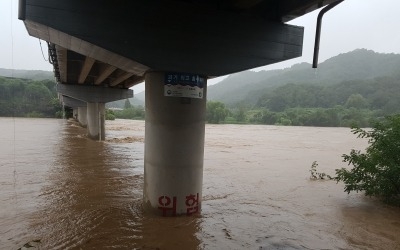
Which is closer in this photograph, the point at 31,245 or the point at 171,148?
the point at 31,245

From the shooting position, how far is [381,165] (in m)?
9.43

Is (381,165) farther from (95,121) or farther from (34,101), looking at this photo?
(34,101)

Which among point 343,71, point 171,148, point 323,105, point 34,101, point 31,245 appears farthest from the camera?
point 343,71

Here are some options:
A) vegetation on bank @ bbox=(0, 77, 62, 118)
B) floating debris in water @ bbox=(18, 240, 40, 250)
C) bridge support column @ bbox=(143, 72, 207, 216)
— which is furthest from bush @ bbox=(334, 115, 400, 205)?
vegetation on bank @ bbox=(0, 77, 62, 118)

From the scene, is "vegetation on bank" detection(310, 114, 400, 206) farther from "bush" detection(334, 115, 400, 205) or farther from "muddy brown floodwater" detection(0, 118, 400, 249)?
"muddy brown floodwater" detection(0, 118, 400, 249)

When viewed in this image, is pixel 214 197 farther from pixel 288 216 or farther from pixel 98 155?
pixel 98 155

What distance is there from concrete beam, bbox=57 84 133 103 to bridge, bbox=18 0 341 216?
17.0 metres

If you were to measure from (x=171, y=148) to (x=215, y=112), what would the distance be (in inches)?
2916

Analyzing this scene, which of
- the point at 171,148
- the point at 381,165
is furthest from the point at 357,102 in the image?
the point at 171,148

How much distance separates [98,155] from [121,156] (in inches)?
47.6

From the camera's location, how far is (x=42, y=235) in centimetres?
598

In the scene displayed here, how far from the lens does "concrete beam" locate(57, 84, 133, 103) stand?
22.2 meters

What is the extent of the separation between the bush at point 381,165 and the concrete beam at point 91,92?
17351 mm

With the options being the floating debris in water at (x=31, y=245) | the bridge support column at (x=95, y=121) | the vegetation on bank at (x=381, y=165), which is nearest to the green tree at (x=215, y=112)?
the bridge support column at (x=95, y=121)
